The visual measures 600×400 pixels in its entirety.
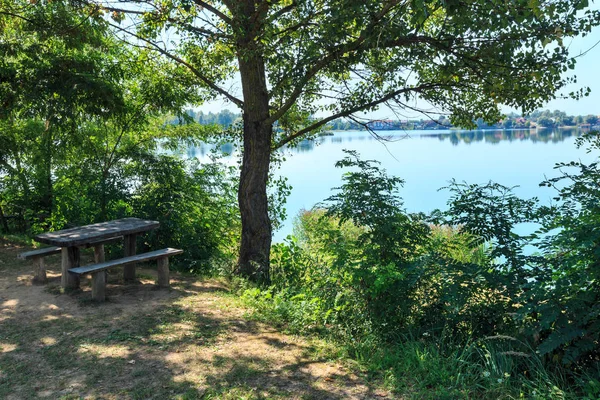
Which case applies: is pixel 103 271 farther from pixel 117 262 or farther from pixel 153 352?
pixel 153 352

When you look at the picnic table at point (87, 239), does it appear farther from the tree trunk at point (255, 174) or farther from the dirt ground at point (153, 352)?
the tree trunk at point (255, 174)

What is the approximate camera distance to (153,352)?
4492mm

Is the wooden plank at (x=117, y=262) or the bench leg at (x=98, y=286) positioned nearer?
the wooden plank at (x=117, y=262)

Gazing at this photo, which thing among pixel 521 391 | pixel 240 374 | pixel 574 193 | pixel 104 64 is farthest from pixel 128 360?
pixel 104 64

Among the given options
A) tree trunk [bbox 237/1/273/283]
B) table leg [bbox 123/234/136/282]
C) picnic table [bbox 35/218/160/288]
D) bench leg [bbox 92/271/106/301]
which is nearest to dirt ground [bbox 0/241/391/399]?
bench leg [bbox 92/271/106/301]

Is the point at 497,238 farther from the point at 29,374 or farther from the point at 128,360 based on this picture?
the point at 29,374

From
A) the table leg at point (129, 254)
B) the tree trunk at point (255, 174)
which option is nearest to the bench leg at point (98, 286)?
the table leg at point (129, 254)

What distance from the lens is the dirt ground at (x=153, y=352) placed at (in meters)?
3.80


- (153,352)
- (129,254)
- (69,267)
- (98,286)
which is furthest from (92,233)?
(153,352)

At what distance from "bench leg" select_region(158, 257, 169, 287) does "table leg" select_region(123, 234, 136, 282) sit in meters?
0.55

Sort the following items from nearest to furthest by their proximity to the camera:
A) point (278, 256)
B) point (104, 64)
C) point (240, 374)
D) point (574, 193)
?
point (240, 374) < point (574, 193) < point (278, 256) < point (104, 64)

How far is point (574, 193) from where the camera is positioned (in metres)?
4.71

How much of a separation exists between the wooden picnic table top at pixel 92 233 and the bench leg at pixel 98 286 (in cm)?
51

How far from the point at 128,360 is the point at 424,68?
551 cm
